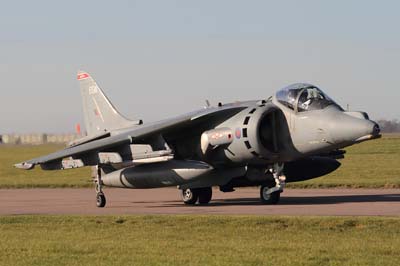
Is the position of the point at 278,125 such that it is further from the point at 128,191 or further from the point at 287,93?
the point at 128,191

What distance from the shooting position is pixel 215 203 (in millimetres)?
21812

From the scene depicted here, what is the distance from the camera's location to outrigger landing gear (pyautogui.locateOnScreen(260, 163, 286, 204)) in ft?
65.8

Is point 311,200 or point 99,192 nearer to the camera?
point 99,192

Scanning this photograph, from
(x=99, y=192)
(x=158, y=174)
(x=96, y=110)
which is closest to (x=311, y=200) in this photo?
(x=158, y=174)

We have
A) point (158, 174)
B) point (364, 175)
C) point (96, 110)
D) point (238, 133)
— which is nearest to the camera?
point (238, 133)

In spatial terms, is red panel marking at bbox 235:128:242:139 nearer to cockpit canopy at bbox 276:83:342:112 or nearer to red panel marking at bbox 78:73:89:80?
cockpit canopy at bbox 276:83:342:112

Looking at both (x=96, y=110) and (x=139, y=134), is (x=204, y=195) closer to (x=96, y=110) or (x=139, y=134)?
(x=139, y=134)

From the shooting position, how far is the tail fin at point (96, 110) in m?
24.4

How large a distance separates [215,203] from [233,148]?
92.3 inches

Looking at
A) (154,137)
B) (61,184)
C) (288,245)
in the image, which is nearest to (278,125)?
(154,137)

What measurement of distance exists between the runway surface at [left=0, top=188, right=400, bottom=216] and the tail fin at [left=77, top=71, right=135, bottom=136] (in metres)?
2.16

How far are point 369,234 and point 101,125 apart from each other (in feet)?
43.7

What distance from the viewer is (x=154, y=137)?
826 inches

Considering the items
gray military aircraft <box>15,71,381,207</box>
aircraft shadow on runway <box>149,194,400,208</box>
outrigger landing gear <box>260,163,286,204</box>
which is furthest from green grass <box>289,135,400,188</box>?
outrigger landing gear <box>260,163,286,204</box>
